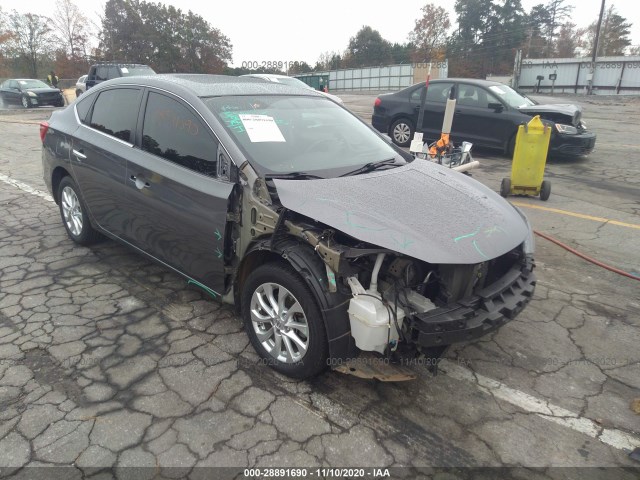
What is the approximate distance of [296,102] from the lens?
11.8 feet

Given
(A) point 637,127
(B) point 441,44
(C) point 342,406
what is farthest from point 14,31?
(C) point 342,406

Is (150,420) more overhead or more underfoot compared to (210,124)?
more underfoot

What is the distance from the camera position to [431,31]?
54.3 metres

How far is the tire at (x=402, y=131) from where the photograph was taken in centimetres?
1021

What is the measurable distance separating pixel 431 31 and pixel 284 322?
59457mm

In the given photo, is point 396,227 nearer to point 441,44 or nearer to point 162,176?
point 162,176

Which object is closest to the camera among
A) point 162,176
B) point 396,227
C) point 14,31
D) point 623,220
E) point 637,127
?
point 396,227

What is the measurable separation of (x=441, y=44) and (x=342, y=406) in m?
59.4

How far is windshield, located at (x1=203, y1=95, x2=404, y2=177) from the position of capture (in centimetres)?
297

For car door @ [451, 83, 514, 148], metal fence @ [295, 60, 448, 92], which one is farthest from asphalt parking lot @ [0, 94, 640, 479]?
metal fence @ [295, 60, 448, 92]

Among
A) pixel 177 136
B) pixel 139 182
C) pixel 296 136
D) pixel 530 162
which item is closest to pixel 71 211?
pixel 139 182

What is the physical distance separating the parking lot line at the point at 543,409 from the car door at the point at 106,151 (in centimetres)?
285

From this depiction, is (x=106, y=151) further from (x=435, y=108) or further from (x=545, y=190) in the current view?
(x=435, y=108)

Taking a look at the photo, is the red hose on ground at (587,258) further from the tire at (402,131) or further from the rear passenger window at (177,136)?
the tire at (402,131)
